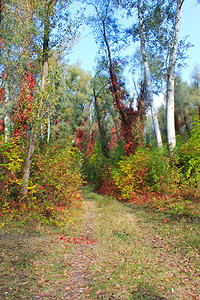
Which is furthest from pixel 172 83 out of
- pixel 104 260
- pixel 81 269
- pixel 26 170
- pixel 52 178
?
pixel 81 269

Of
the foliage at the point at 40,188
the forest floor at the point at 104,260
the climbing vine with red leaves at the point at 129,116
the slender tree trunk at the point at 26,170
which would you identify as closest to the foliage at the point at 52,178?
the foliage at the point at 40,188

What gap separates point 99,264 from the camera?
4105 mm

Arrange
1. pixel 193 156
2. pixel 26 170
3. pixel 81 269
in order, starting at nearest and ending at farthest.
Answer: pixel 81 269 → pixel 26 170 → pixel 193 156

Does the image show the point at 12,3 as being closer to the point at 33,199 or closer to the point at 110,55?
the point at 110,55

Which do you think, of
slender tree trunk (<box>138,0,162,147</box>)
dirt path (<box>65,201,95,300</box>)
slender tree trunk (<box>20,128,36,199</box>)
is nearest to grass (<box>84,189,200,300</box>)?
dirt path (<box>65,201,95,300</box>)

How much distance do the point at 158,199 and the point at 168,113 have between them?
4.07m

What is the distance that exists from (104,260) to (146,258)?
809mm

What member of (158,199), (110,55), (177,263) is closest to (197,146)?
(158,199)

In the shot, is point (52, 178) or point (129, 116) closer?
point (52, 178)

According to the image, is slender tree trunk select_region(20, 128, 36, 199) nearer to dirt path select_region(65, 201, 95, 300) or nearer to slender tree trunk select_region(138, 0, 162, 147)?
dirt path select_region(65, 201, 95, 300)

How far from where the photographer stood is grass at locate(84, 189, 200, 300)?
316cm

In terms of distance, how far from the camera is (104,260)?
427 cm

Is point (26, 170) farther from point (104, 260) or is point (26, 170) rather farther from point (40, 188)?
point (104, 260)

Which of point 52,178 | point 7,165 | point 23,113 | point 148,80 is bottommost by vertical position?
point 52,178
